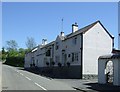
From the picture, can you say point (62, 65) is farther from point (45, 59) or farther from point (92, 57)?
point (45, 59)

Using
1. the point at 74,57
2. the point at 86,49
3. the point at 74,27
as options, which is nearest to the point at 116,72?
the point at 86,49

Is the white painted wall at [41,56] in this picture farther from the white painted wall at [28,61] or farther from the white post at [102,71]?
the white post at [102,71]

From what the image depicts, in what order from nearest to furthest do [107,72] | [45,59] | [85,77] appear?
[107,72] → [85,77] → [45,59]

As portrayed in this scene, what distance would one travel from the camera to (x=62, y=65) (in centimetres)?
5109

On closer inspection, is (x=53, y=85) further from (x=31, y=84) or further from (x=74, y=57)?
(x=74, y=57)

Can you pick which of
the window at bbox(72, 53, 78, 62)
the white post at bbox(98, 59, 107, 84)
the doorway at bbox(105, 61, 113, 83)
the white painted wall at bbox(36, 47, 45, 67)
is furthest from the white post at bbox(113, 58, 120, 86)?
the white painted wall at bbox(36, 47, 45, 67)

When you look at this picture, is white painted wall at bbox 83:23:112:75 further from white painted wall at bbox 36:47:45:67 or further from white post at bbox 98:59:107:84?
white painted wall at bbox 36:47:45:67

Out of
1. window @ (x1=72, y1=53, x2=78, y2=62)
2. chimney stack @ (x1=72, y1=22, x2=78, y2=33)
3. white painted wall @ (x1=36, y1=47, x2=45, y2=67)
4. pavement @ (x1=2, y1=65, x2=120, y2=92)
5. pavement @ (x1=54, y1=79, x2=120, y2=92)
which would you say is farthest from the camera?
white painted wall @ (x1=36, y1=47, x2=45, y2=67)

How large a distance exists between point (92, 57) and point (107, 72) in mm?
12523

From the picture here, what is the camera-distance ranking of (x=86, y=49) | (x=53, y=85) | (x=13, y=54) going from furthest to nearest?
(x=13, y=54)
(x=86, y=49)
(x=53, y=85)

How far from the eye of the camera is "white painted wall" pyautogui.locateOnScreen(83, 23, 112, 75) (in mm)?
41625

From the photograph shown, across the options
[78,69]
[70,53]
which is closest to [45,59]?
[70,53]

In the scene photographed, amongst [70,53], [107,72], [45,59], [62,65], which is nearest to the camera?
[107,72]

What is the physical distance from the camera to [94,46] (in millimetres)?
42688
